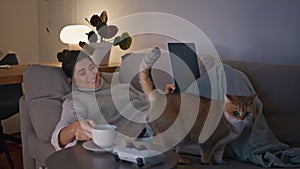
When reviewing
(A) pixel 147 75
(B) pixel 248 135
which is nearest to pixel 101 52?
(A) pixel 147 75

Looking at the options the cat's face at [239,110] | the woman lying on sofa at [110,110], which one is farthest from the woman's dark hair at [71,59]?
the cat's face at [239,110]

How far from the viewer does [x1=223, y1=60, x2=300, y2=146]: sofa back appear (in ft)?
6.21

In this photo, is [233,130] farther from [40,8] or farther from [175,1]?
[40,8]

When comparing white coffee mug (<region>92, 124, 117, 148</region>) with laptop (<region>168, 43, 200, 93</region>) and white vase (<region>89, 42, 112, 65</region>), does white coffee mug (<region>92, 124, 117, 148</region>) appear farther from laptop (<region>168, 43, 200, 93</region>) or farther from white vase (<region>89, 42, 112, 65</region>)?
white vase (<region>89, 42, 112, 65</region>)

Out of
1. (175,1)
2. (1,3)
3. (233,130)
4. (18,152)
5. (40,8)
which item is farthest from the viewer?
(40,8)

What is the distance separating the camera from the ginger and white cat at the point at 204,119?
1.53m

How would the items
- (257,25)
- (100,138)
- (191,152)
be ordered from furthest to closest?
(257,25) → (191,152) → (100,138)

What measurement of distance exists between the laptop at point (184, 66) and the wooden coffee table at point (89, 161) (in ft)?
3.01

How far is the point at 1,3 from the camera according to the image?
145 inches

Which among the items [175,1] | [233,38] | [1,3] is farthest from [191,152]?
[1,3]

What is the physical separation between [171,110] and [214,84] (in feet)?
1.27

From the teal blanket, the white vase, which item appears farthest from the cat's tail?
the white vase

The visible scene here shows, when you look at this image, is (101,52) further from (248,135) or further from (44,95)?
(248,135)

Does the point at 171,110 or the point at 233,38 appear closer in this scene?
the point at 171,110
